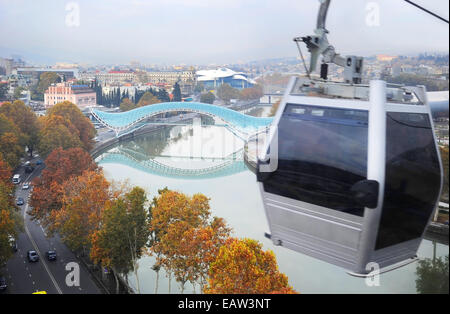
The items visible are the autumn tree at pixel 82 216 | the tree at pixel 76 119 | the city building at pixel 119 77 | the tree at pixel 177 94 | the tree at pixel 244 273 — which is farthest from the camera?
the city building at pixel 119 77

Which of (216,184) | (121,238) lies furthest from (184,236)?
(216,184)

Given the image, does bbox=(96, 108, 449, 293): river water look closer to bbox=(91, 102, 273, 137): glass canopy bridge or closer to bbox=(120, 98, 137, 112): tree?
bbox=(91, 102, 273, 137): glass canopy bridge

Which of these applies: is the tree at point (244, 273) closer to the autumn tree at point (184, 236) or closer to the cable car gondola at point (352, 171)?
the autumn tree at point (184, 236)

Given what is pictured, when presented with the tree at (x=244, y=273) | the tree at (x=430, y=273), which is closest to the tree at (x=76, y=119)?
the tree at (x=244, y=273)

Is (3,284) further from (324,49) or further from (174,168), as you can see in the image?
(174,168)

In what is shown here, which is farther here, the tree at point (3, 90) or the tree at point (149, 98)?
the tree at point (149, 98)

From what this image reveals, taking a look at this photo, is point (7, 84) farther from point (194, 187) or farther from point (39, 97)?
point (194, 187)

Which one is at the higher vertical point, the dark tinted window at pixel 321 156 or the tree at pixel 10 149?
the dark tinted window at pixel 321 156
